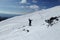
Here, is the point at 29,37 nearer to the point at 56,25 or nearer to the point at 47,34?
the point at 47,34

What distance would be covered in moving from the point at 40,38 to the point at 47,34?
1338 mm

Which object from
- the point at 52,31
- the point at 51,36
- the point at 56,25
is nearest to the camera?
the point at 51,36

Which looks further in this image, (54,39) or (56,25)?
(56,25)

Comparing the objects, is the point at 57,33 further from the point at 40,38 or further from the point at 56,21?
the point at 56,21

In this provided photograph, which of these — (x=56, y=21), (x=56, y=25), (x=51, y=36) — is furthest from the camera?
(x=56, y=21)

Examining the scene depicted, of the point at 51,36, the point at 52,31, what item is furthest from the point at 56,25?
the point at 51,36

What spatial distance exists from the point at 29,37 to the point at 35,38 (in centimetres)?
73

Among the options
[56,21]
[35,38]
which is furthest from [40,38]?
[56,21]

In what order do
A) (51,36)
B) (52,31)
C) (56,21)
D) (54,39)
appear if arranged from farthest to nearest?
(56,21) < (52,31) < (51,36) < (54,39)

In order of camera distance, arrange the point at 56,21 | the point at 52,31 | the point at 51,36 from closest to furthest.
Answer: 1. the point at 51,36
2. the point at 52,31
3. the point at 56,21

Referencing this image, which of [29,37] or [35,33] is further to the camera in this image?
[35,33]

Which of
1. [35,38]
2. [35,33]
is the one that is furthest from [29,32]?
[35,38]

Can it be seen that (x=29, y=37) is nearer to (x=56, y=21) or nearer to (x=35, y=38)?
(x=35, y=38)

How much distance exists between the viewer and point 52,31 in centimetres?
1802
